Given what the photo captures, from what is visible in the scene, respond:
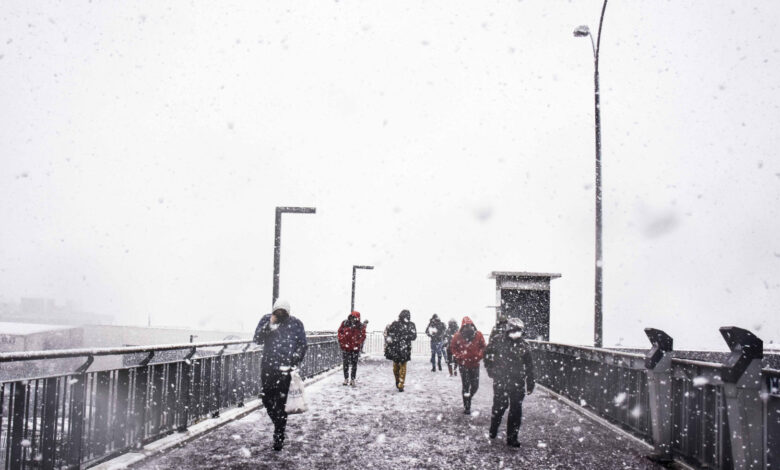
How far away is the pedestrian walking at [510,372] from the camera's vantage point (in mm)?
7934

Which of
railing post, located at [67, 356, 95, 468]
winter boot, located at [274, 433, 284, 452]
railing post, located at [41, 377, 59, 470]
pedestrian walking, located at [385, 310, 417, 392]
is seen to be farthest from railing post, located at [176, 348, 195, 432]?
pedestrian walking, located at [385, 310, 417, 392]

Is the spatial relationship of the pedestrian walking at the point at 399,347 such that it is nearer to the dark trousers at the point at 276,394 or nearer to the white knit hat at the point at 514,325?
the white knit hat at the point at 514,325

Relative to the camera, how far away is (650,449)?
784cm

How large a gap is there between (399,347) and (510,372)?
6.23 meters

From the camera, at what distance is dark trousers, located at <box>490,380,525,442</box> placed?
7828mm

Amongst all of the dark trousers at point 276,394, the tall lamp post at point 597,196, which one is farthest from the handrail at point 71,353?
the tall lamp post at point 597,196

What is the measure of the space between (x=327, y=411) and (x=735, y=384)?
6.58 metres

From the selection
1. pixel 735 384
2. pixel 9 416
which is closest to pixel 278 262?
pixel 9 416

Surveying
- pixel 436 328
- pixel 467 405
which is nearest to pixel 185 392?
pixel 467 405

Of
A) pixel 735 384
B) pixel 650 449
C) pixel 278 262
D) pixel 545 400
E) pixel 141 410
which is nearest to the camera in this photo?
pixel 735 384

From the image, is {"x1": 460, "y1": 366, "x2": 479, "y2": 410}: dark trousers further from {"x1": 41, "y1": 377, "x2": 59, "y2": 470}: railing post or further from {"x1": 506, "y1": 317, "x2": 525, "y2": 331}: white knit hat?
{"x1": 41, "y1": 377, "x2": 59, "y2": 470}: railing post

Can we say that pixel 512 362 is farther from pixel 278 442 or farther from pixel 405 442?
pixel 278 442

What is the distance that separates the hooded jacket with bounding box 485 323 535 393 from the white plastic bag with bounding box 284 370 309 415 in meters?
2.47

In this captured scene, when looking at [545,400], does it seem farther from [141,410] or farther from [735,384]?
[141,410]
